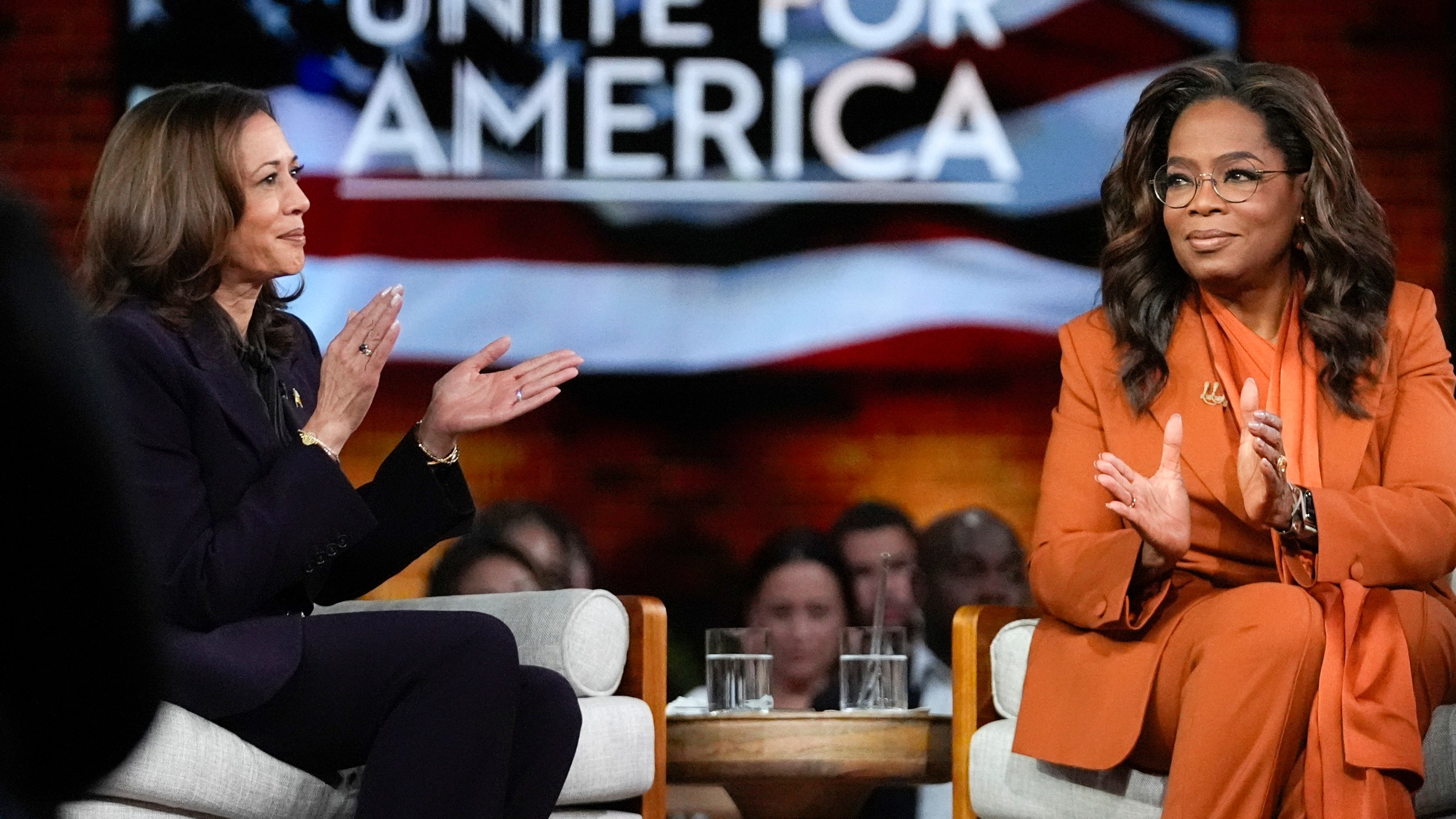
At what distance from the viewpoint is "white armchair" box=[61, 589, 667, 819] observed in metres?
2.21

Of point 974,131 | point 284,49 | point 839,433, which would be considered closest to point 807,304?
point 839,433

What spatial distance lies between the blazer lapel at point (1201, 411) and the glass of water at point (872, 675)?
0.89 metres

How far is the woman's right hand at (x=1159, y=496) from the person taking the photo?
2.36 m

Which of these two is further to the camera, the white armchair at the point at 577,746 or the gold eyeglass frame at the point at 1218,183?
the gold eyeglass frame at the point at 1218,183

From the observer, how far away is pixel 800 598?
4.52 metres

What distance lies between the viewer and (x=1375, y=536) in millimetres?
2371

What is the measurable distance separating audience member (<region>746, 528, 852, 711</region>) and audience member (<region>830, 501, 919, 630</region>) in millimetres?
34

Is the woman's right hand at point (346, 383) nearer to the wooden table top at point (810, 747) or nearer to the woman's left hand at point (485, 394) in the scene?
the woman's left hand at point (485, 394)

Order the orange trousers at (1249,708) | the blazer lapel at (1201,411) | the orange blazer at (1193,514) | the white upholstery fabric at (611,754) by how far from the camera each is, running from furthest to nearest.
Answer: the white upholstery fabric at (611,754) < the blazer lapel at (1201,411) < the orange blazer at (1193,514) < the orange trousers at (1249,708)

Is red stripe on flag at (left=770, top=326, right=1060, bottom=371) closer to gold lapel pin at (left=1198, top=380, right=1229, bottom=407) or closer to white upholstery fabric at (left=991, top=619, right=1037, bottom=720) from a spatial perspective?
white upholstery fabric at (left=991, top=619, right=1037, bottom=720)

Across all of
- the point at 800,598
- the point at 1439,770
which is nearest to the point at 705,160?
the point at 800,598

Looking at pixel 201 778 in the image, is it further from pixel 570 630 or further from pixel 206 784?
pixel 570 630

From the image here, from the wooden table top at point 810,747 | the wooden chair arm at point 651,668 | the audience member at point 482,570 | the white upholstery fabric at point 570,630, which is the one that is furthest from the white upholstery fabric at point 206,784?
the audience member at point 482,570

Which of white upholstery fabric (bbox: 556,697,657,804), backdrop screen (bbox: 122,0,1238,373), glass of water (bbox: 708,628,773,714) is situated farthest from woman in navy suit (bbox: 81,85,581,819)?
backdrop screen (bbox: 122,0,1238,373)
